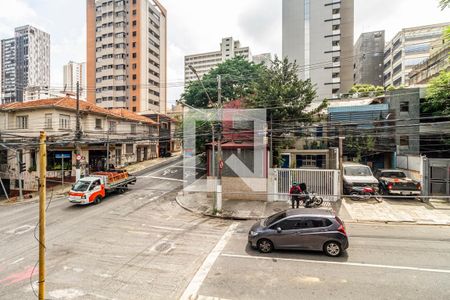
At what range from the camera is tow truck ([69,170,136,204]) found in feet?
51.4

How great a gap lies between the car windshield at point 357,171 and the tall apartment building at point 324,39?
3388 cm

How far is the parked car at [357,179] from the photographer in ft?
49.3

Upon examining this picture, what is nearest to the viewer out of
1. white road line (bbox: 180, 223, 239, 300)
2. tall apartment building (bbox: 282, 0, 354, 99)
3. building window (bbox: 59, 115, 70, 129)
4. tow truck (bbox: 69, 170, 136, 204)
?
white road line (bbox: 180, 223, 239, 300)

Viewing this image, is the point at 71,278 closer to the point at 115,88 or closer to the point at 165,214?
the point at 165,214

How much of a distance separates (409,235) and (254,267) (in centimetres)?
751

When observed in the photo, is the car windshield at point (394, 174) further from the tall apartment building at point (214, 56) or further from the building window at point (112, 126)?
the tall apartment building at point (214, 56)

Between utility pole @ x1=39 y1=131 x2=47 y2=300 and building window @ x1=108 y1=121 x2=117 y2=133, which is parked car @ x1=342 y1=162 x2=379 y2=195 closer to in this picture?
utility pole @ x1=39 y1=131 x2=47 y2=300

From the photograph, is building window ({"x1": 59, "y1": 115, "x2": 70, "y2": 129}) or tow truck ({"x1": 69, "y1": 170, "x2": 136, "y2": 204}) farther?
building window ({"x1": 59, "y1": 115, "x2": 70, "y2": 129})

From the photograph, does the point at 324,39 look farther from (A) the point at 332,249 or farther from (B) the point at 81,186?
(B) the point at 81,186

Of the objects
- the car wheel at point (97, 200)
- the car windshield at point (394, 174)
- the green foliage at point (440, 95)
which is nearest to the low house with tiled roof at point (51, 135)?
the car wheel at point (97, 200)

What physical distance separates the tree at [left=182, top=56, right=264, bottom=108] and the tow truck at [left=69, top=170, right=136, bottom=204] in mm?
14642

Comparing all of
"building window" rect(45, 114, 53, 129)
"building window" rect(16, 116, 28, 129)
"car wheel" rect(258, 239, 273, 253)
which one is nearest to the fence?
"car wheel" rect(258, 239, 273, 253)

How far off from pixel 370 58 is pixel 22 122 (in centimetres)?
Answer: 7683

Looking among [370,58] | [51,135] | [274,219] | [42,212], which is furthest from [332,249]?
[370,58]
